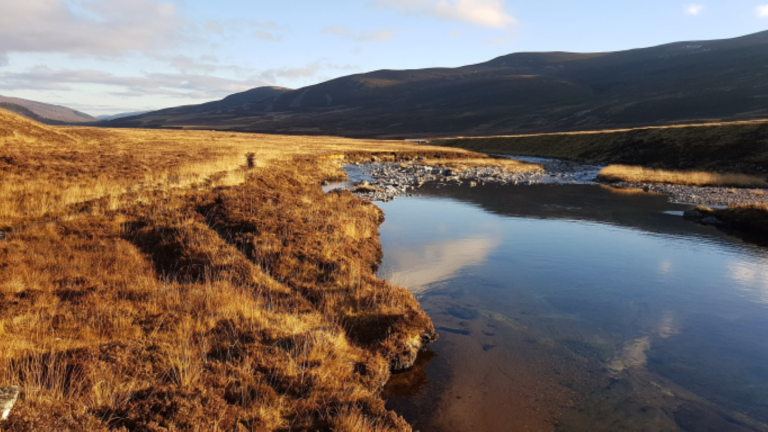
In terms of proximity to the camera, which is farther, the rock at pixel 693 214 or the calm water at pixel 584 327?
the rock at pixel 693 214

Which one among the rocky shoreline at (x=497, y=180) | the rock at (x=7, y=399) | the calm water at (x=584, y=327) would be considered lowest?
the calm water at (x=584, y=327)

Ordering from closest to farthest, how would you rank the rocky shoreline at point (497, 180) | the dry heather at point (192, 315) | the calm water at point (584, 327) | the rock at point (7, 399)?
the rock at point (7, 399) → the dry heather at point (192, 315) → the calm water at point (584, 327) → the rocky shoreline at point (497, 180)

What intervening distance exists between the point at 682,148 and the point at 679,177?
38.1 feet

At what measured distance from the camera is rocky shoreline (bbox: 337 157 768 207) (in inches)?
1210

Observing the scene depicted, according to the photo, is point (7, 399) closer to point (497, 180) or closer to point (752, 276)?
point (752, 276)

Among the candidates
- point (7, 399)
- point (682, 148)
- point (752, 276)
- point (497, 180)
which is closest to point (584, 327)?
point (752, 276)

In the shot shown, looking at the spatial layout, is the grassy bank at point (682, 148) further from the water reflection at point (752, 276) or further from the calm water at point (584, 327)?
the water reflection at point (752, 276)

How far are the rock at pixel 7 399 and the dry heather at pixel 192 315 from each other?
0.09 m

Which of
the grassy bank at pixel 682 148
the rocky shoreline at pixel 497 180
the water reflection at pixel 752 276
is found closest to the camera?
the water reflection at pixel 752 276

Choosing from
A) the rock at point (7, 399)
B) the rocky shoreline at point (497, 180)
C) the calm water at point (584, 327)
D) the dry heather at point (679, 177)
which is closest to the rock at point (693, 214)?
the calm water at point (584, 327)

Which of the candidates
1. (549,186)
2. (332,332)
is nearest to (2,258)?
(332,332)

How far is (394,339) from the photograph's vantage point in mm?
9555

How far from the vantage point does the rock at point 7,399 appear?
4486 millimetres

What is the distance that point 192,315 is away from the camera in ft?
27.5
